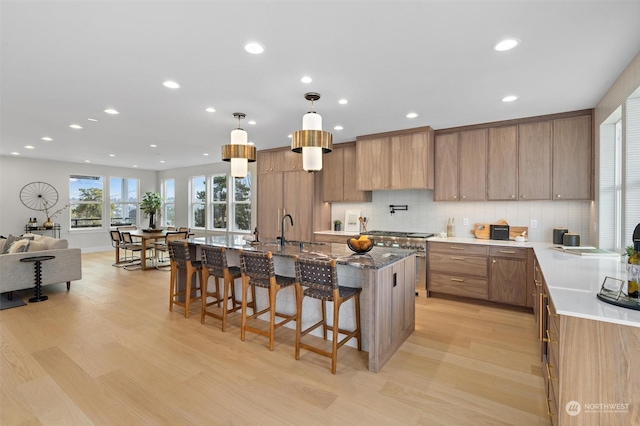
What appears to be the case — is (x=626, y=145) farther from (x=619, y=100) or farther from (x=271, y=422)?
(x=271, y=422)

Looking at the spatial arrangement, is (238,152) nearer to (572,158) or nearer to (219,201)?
(572,158)

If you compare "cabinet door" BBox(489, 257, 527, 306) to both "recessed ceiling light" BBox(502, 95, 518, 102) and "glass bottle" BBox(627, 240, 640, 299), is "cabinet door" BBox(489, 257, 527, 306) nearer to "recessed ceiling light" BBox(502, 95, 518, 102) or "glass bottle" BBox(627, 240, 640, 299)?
"recessed ceiling light" BBox(502, 95, 518, 102)

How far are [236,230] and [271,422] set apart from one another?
6752mm

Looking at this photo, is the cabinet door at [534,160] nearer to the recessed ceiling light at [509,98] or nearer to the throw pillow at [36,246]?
the recessed ceiling light at [509,98]

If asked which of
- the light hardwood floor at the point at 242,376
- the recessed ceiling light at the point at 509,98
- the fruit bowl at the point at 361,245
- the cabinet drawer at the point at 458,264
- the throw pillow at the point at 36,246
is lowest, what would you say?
the light hardwood floor at the point at 242,376

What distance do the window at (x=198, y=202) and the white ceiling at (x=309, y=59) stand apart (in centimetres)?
482

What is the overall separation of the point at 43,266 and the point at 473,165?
6.46 meters

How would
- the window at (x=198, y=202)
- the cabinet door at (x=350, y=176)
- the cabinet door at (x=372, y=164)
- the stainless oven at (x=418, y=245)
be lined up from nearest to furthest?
the stainless oven at (x=418, y=245) < the cabinet door at (x=372, y=164) < the cabinet door at (x=350, y=176) < the window at (x=198, y=202)

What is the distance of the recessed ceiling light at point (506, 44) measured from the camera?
219 cm

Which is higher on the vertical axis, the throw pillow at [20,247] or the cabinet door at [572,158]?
the cabinet door at [572,158]

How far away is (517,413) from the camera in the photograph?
198cm

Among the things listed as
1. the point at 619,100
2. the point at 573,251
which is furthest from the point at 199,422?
the point at 619,100

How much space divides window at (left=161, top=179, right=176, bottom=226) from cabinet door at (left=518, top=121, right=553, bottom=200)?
9.41 m

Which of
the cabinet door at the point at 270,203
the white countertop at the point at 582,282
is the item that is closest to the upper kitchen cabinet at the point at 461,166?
the white countertop at the point at 582,282
